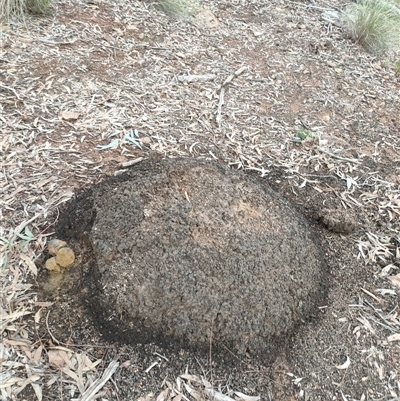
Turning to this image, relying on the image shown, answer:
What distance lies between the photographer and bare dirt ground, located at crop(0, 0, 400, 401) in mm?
1897

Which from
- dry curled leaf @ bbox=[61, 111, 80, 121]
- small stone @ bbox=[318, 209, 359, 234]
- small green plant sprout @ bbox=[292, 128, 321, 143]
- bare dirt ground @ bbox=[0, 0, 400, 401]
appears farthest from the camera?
small green plant sprout @ bbox=[292, 128, 321, 143]

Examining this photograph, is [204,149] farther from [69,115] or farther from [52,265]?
[52,265]

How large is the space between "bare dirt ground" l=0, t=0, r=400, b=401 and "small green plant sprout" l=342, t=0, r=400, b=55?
0.20 meters

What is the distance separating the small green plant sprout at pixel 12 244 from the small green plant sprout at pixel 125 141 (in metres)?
0.78

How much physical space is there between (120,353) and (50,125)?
1607 mm

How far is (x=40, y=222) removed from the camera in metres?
2.30

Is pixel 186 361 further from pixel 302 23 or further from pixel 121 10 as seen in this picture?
pixel 302 23

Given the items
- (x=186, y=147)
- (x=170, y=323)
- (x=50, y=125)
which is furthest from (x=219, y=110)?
(x=170, y=323)

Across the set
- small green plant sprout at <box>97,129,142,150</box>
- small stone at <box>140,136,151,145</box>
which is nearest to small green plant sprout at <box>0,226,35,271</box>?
small green plant sprout at <box>97,129,142,150</box>

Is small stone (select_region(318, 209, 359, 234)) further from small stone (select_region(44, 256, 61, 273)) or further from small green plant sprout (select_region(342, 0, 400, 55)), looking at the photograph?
small green plant sprout (select_region(342, 0, 400, 55))

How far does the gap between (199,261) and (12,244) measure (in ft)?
2.92

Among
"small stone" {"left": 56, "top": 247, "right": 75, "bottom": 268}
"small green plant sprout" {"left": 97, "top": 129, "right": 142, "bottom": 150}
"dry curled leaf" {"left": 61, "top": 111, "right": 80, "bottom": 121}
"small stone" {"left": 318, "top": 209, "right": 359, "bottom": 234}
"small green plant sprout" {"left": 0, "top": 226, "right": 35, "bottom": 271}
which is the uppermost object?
"small stone" {"left": 318, "top": 209, "right": 359, "bottom": 234}

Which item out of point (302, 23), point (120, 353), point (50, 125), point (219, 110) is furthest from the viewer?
point (302, 23)

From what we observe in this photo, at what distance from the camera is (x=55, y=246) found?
216cm
